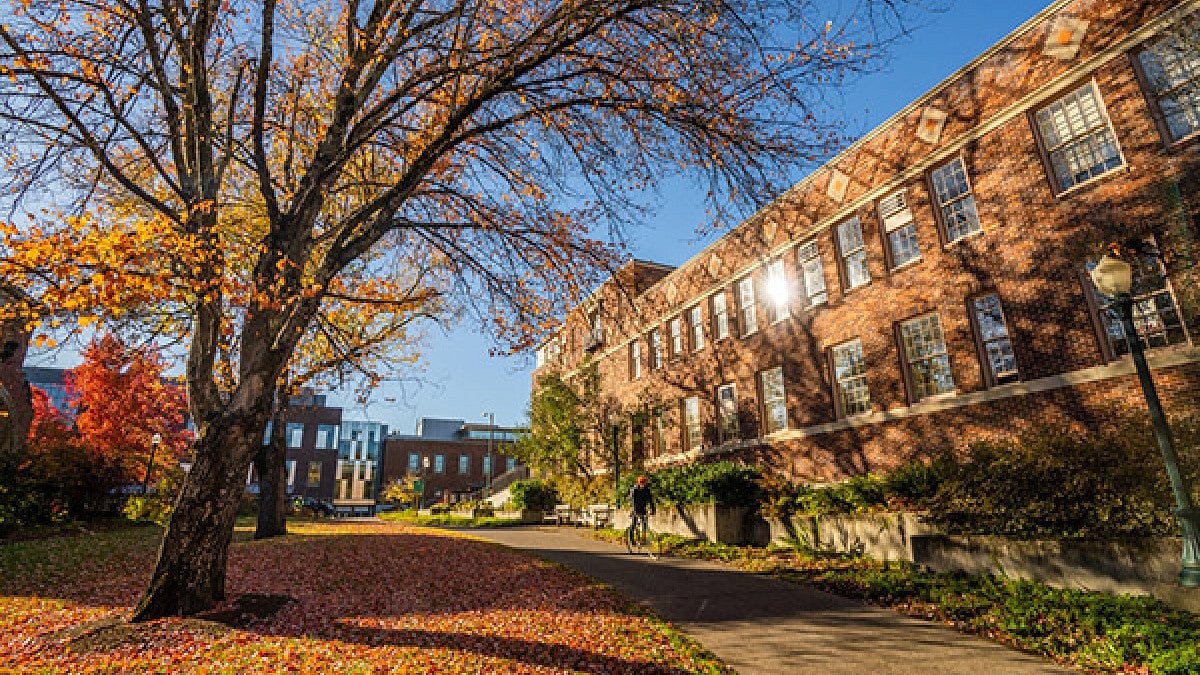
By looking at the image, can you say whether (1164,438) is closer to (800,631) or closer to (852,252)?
(800,631)

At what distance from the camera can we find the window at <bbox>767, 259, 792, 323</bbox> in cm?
1878

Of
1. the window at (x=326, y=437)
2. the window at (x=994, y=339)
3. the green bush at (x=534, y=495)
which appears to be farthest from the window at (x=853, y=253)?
the window at (x=326, y=437)

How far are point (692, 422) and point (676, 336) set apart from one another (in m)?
4.09

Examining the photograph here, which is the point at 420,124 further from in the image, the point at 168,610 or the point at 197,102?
the point at 168,610

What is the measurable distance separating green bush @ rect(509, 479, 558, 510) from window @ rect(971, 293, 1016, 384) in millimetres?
21260

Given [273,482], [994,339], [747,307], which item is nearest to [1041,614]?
[994,339]

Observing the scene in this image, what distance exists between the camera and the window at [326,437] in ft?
254

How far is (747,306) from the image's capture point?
20828mm

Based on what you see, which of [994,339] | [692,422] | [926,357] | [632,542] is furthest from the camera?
[692,422]

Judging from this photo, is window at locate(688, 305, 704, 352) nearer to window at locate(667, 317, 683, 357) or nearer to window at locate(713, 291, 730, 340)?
window at locate(667, 317, 683, 357)

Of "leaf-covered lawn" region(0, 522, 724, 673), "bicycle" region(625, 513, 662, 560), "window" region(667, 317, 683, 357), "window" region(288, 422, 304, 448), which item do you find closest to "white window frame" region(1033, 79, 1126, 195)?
"bicycle" region(625, 513, 662, 560)

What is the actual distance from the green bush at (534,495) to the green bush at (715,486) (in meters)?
12.4

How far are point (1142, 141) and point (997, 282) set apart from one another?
135 inches

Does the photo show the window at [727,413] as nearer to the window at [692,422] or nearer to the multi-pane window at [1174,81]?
the window at [692,422]
